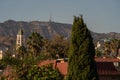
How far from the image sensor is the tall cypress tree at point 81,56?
4194 centimetres

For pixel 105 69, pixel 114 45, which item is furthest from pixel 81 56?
pixel 114 45

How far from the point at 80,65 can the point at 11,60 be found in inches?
671

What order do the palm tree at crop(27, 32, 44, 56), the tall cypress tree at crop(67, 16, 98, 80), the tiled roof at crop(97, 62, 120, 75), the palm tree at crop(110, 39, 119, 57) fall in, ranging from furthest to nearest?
the palm tree at crop(110, 39, 119, 57), the palm tree at crop(27, 32, 44, 56), the tiled roof at crop(97, 62, 120, 75), the tall cypress tree at crop(67, 16, 98, 80)

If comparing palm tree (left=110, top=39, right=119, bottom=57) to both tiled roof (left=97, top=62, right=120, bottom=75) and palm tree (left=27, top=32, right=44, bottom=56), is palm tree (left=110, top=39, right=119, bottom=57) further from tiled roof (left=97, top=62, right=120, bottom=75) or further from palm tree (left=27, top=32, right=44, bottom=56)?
tiled roof (left=97, top=62, right=120, bottom=75)

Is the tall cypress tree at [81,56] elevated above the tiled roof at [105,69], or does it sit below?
above

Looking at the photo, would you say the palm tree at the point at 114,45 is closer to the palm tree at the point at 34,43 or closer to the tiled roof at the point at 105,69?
the palm tree at the point at 34,43

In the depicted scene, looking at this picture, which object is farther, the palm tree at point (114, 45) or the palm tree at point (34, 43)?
the palm tree at point (114, 45)

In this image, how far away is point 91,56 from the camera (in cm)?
4216

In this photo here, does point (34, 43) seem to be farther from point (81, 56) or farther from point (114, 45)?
point (81, 56)

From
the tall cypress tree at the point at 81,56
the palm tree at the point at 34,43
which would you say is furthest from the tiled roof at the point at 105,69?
the palm tree at the point at 34,43

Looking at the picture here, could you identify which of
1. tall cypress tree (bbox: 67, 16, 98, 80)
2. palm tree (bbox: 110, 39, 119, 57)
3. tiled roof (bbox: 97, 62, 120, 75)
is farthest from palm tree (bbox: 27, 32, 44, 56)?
tall cypress tree (bbox: 67, 16, 98, 80)

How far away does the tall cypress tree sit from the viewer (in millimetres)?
41938

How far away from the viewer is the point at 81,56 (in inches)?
1654

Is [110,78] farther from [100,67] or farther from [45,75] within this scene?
[45,75]
